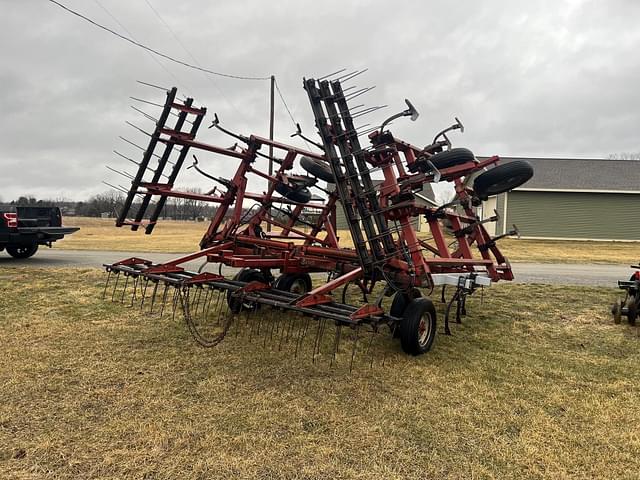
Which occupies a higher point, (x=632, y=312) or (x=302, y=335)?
(x=632, y=312)

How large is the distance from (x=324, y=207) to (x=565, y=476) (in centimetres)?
496

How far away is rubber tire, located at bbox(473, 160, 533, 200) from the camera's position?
538 centimetres

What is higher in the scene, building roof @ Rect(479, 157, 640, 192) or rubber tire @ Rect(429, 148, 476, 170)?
building roof @ Rect(479, 157, 640, 192)

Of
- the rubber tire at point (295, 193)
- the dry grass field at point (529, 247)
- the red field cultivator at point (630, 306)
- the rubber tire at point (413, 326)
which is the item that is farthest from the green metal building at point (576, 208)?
the rubber tire at point (413, 326)

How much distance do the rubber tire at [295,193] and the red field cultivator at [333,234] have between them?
2 centimetres

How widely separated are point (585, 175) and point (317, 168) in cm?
2462

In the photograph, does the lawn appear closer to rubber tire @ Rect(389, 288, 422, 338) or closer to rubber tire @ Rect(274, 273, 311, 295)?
rubber tire @ Rect(389, 288, 422, 338)

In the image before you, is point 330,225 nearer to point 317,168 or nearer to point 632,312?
point 317,168

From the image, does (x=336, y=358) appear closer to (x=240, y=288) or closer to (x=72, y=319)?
(x=240, y=288)

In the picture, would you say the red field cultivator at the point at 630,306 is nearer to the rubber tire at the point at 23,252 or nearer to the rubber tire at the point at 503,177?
the rubber tire at the point at 503,177

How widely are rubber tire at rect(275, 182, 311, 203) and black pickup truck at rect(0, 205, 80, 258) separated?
7.47 meters

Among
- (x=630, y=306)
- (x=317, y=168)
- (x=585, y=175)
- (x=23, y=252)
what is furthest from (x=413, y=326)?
(x=585, y=175)

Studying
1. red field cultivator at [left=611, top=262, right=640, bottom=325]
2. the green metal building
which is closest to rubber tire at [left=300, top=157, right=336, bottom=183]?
red field cultivator at [left=611, top=262, right=640, bottom=325]

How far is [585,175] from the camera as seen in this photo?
25922mm
